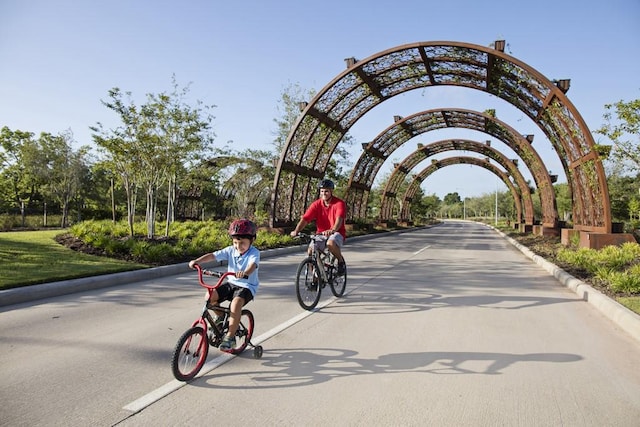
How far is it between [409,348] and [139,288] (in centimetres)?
596

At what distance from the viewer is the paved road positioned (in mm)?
3264

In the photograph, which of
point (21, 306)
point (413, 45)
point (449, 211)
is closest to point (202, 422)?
point (21, 306)

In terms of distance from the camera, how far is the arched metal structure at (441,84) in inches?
616

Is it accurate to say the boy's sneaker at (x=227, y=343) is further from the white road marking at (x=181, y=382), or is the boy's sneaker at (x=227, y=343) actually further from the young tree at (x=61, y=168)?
the young tree at (x=61, y=168)

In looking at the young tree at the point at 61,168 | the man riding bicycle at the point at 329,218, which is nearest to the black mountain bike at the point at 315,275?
the man riding bicycle at the point at 329,218

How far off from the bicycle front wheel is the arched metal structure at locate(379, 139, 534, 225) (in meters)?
33.6

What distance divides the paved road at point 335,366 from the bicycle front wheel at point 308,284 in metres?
0.24

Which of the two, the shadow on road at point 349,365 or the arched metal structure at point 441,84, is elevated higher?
the arched metal structure at point 441,84

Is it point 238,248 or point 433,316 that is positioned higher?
point 238,248

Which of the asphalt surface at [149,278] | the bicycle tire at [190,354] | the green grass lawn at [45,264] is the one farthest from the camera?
the green grass lawn at [45,264]

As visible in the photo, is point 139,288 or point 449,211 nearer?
point 139,288

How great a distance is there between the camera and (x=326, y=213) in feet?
25.1

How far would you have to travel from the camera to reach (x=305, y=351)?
468 cm

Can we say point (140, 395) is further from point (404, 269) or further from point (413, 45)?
point (413, 45)
